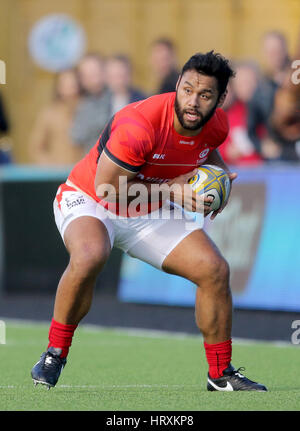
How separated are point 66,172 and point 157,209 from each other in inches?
278

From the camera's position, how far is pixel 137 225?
7.91 meters

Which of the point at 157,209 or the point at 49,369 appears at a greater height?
the point at 157,209

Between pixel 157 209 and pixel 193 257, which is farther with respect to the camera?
pixel 157 209

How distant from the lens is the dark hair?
7.37m

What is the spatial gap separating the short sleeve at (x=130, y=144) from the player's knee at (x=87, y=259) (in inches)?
22.6

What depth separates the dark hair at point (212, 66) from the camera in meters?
7.37

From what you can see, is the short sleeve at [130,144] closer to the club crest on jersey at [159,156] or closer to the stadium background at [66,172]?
the club crest on jersey at [159,156]

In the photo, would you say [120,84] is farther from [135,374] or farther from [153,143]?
[153,143]

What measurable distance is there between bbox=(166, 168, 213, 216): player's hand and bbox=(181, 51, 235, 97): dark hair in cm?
61

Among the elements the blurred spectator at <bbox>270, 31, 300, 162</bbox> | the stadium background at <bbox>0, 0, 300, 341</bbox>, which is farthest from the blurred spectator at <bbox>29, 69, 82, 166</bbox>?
the blurred spectator at <bbox>270, 31, 300, 162</bbox>

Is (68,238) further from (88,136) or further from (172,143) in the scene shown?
(88,136)

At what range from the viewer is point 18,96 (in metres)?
22.0

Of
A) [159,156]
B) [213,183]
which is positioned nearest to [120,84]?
[159,156]
